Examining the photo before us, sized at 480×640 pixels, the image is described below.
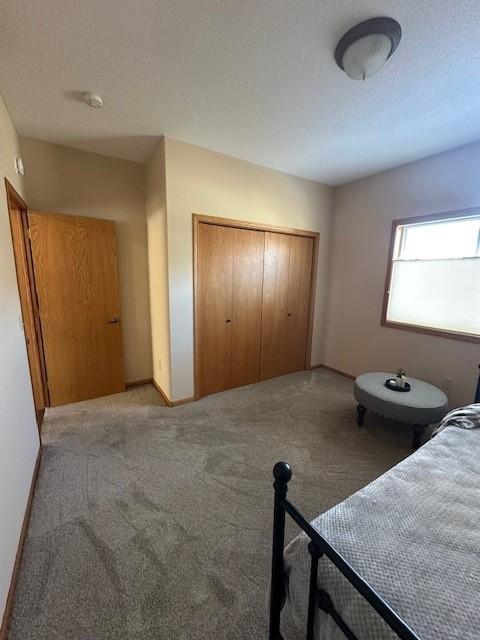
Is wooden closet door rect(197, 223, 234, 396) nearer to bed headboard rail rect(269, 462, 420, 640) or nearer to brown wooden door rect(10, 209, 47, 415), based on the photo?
brown wooden door rect(10, 209, 47, 415)

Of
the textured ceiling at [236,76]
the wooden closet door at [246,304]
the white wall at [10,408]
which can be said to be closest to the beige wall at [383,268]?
the textured ceiling at [236,76]

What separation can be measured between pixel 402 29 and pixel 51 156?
3.02m

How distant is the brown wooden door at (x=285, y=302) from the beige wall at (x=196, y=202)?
0.32m

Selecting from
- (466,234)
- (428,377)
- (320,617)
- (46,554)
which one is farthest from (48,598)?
(466,234)

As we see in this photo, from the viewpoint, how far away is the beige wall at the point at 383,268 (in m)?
2.67

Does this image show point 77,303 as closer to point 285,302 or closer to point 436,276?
point 285,302

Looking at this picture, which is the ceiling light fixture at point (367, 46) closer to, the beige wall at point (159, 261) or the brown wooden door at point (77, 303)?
the beige wall at point (159, 261)

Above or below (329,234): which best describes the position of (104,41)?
above

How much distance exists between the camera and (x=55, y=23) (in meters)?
1.36

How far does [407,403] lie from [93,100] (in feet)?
11.0

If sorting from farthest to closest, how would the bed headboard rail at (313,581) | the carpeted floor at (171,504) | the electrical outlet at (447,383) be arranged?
the electrical outlet at (447,383), the carpeted floor at (171,504), the bed headboard rail at (313,581)

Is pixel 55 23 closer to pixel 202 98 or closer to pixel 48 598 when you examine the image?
pixel 202 98

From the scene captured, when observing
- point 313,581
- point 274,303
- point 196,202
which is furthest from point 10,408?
point 274,303

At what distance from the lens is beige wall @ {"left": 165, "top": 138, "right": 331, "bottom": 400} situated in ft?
8.59
